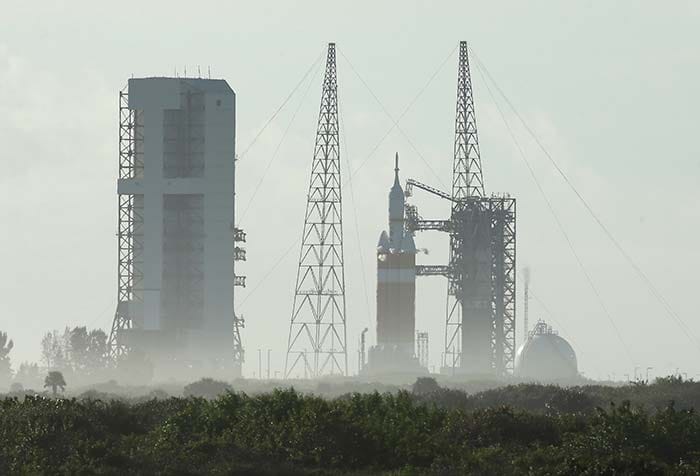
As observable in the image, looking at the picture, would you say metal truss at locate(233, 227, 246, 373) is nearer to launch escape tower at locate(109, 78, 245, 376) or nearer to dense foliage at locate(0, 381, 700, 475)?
launch escape tower at locate(109, 78, 245, 376)

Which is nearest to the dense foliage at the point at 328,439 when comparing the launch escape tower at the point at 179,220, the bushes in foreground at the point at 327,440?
the bushes in foreground at the point at 327,440

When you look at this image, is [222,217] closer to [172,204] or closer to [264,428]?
[172,204]

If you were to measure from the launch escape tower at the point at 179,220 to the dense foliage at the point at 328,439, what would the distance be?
11330 centimetres

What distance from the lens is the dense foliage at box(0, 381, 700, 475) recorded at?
59.3m

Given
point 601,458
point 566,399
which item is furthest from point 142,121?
point 601,458

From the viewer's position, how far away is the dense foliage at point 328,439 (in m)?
59.3

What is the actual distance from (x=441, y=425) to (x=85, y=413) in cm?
1215

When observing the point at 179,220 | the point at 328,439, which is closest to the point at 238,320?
the point at 179,220

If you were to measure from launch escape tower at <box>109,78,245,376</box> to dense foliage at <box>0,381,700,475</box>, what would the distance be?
113300 mm

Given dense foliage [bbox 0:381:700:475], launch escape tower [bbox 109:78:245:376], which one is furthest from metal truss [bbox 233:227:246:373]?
dense foliage [bbox 0:381:700:475]

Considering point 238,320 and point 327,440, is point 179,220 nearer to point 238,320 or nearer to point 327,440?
point 238,320

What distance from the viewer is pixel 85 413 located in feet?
226

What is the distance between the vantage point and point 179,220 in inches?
7426

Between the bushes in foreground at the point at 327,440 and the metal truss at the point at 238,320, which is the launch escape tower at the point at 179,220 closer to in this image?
the metal truss at the point at 238,320
